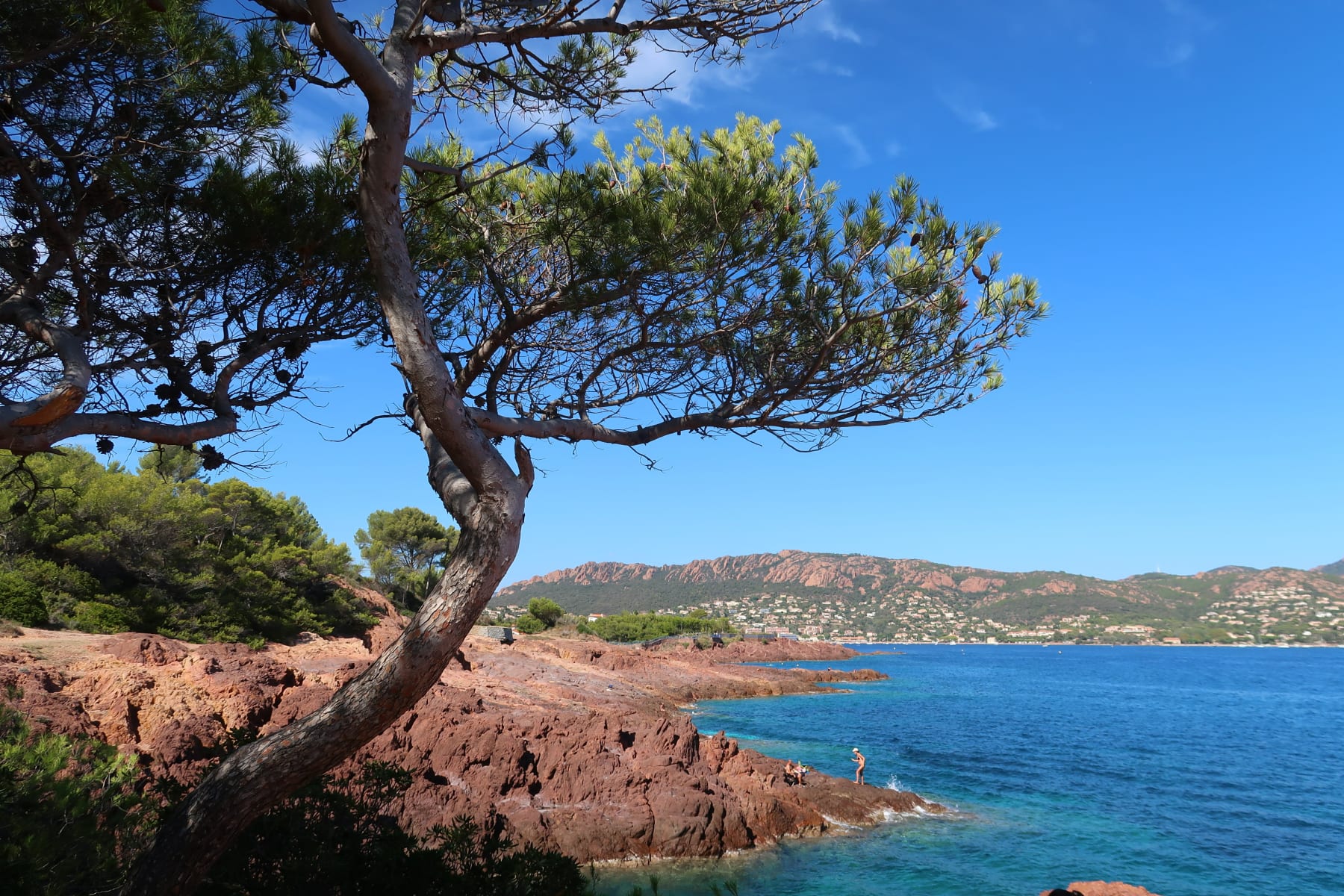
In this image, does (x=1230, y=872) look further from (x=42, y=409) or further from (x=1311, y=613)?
(x=1311, y=613)

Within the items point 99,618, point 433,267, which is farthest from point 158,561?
point 433,267

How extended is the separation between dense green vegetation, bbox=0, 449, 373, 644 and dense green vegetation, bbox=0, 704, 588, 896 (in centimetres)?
959

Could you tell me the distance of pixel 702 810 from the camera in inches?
510

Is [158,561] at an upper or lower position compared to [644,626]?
upper

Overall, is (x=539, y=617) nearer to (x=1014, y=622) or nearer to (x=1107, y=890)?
(x=1107, y=890)

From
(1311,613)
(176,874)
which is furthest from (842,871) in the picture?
(1311,613)

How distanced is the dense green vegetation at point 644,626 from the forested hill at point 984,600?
64331 mm

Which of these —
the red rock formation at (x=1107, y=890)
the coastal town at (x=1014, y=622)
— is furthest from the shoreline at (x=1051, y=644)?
the red rock formation at (x=1107, y=890)

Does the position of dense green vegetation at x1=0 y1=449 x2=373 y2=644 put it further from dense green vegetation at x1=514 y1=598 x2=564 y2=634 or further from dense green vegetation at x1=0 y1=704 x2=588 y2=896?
dense green vegetation at x1=514 y1=598 x2=564 y2=634

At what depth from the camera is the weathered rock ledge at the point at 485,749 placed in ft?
30.1

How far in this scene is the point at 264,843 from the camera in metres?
4.29

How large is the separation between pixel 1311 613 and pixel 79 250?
620 feet

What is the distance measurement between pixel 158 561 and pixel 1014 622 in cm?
16497

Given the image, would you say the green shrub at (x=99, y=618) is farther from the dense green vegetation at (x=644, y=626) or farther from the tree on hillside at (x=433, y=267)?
the dense green vegetation at (x=644, y=626)
